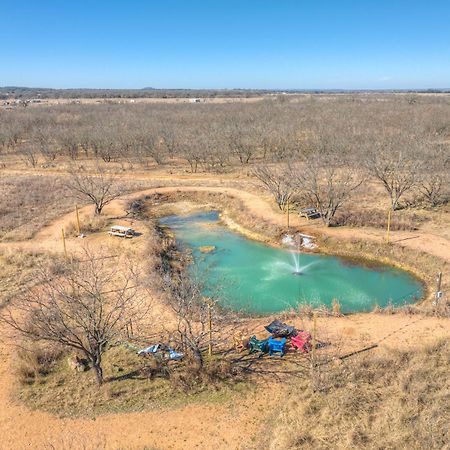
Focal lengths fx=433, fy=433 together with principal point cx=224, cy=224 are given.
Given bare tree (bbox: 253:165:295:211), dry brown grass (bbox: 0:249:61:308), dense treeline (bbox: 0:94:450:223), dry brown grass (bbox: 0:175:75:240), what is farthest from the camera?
dense treeline (bbox: 0:94:450:223)

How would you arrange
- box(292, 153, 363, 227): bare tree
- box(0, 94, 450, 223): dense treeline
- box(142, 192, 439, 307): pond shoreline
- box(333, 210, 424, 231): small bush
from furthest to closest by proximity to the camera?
box(0, 94, 450, 223): dense treeline → box(292, 153, 363, 227): bare tree → box(333, 210, 424, 231): small bush → box(142, 192, 439, 307): pond shoreline

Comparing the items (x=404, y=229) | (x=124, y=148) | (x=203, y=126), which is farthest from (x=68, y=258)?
(x=203, y=126)

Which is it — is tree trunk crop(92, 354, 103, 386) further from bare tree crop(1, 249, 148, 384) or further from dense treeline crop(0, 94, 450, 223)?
dense treeline crop(0, 94, 450, 223)

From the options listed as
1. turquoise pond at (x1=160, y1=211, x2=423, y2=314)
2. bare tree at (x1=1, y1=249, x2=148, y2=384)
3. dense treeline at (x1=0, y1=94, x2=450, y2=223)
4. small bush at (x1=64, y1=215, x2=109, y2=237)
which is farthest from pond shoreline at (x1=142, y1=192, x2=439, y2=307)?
bare tree at (x1=1, y1=249, x2=148, y2=384)

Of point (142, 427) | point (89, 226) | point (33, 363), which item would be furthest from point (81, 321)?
point (89, 226)

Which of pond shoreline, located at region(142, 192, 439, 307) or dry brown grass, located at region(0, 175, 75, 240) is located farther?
dry brown grass, located at region(0, 175, 75, 240)

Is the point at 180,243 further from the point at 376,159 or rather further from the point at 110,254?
the point at 376,159
